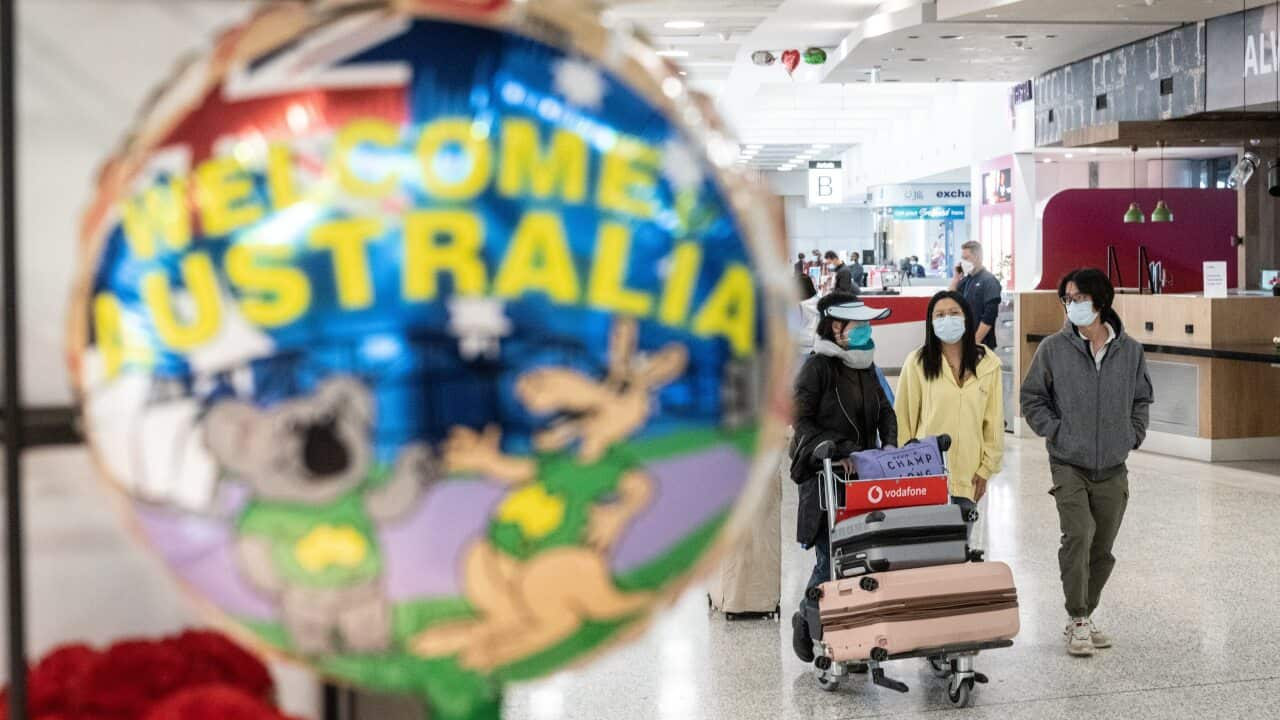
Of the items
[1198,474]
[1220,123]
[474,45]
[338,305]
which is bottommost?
[1198,474]

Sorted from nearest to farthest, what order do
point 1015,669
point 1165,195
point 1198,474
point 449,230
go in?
point 449,230, point 1015,669, point 1198,474, point 1165,195

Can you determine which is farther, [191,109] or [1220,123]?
[1220,123]

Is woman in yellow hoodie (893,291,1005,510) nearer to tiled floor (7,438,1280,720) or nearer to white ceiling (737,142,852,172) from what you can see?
tiled floor (7,438,1280,720)

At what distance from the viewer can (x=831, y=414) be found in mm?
4656

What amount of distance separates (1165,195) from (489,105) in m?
15.3

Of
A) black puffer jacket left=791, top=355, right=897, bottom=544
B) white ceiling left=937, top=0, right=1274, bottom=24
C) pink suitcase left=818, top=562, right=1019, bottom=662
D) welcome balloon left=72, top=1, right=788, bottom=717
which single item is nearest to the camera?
welcome balloon left=72, top=1, right=788, bottom=717

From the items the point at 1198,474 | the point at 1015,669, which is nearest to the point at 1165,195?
the point at 1198,474

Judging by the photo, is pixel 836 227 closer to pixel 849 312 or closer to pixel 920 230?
pixel 920 230

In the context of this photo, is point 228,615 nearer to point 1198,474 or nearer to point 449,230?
point 449,230

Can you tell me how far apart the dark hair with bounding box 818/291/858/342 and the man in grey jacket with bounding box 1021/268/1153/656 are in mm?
802

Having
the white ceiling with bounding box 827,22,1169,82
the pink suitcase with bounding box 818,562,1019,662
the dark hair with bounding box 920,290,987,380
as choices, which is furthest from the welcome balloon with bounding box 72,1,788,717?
the white ceiling with bounding box 827,22,1169,82

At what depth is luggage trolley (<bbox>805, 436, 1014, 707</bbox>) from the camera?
14.0ft

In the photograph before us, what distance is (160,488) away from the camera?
530 mm

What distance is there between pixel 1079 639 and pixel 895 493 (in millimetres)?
Result: 1162
